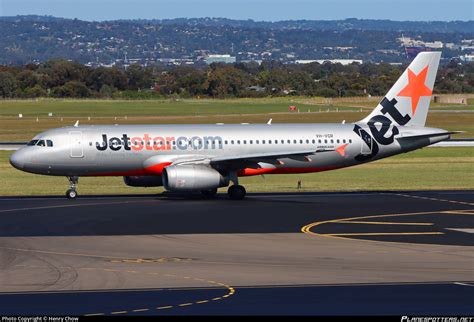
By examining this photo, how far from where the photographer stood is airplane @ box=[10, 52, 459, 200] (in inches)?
1964

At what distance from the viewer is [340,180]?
6162 cm

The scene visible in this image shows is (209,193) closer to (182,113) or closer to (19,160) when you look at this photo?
(19,160)

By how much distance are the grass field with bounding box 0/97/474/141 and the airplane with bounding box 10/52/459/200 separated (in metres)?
54.5

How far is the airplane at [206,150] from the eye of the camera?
49875 mm

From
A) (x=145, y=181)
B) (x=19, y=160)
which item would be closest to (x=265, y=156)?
(x=145, y=181)

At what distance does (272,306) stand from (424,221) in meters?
18.1

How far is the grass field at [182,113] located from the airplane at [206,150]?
54465mm

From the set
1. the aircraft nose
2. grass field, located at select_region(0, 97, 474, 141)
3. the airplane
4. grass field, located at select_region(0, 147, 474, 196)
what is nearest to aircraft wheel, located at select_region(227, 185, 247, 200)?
the airplane

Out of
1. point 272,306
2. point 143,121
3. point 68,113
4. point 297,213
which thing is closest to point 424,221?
point 297,213

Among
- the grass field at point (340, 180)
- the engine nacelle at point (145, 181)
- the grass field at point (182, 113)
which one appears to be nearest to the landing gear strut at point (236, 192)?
the engine nacelle at point (145, 181)

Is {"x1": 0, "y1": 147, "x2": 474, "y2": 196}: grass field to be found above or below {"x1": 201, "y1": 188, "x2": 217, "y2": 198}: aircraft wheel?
below

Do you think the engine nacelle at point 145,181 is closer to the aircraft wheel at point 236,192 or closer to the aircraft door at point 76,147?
the aircraft door at point 76,147

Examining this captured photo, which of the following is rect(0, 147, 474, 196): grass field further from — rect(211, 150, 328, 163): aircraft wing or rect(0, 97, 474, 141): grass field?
rect(0, 97, 474, 141): grass field

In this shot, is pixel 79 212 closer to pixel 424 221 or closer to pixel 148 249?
pixel 148 249
